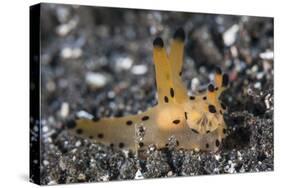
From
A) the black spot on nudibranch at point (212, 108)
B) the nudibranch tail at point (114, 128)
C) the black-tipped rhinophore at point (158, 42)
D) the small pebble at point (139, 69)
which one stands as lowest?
the nudibranch tail at point (114, 128)

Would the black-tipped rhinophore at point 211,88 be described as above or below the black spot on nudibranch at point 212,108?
above

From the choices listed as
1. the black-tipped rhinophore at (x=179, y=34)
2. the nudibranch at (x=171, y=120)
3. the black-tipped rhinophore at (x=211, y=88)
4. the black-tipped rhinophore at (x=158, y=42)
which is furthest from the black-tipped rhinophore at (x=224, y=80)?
the black-tipped rhinophore at (x=158, y=42)

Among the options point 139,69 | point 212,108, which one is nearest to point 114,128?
point 139,69

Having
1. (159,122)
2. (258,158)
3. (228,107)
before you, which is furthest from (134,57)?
(258,158)

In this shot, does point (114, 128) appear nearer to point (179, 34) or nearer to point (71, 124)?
point (71, 124)

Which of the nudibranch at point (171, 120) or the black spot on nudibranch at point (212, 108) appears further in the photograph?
the black spot on nudibranch at point (212, 108)

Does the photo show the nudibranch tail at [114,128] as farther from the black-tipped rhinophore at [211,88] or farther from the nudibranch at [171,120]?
the black-tipped rhinophore at [211,88]

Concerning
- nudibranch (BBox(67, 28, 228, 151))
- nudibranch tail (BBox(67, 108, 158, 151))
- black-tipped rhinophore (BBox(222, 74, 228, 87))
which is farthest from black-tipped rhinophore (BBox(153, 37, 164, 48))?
black-tipped rhinophore (BBox(222, 74, 228, 87))
